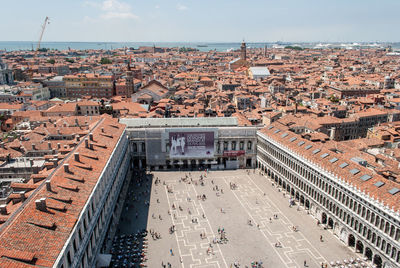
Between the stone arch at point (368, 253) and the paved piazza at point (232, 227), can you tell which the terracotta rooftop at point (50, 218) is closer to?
the paved piazza at point (232, 227)

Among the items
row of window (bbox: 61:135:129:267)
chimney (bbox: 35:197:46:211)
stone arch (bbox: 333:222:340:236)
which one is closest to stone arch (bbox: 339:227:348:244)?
stone arch (bbox: 333:222:340:236)

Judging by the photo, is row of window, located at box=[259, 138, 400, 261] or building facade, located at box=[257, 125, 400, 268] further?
building facade, located at box=[257, 125, 400, 268]

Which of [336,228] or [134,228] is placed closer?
[336,228]

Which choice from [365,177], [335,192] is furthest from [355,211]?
[365,177]

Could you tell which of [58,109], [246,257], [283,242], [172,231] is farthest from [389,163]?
[58,109]

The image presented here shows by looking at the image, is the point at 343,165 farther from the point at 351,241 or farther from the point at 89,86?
the point at 89,86

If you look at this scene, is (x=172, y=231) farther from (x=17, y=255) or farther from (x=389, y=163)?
(x=389, y=163)

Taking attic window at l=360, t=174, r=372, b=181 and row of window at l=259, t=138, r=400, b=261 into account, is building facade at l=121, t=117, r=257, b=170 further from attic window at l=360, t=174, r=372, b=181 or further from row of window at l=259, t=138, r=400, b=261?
attic window at l=360, t=174, r=372, b=181
